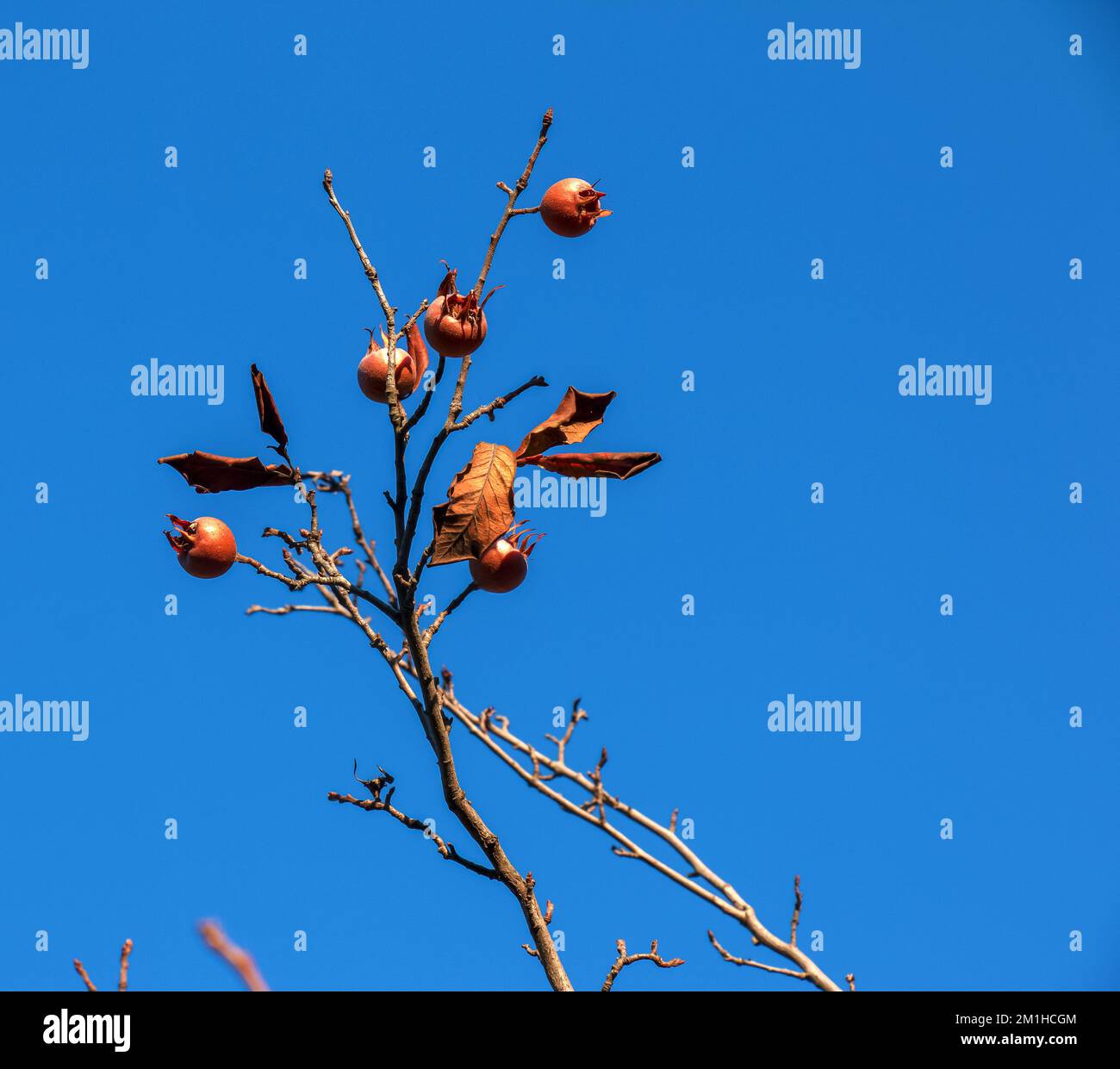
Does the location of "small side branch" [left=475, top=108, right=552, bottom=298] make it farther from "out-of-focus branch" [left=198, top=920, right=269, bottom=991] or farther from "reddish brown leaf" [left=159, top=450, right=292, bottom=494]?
"out-of-focus branch" [left=198, top=920, right=269, bottom=991]

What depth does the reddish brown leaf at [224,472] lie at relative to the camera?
9.65ft

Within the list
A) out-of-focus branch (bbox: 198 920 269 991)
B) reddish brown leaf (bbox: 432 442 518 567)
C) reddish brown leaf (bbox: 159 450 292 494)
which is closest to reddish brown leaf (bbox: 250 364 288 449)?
reddish brown leaf (bbox: 159 450 292 494)

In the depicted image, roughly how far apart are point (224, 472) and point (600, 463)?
3.03ft

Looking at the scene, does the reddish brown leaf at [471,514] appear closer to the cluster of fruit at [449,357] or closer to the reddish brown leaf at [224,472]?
the cluster of fruit at [449,357]

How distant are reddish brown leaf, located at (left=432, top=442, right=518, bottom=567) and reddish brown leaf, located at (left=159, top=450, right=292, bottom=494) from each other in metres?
0.47

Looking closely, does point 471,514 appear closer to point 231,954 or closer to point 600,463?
point 600,463

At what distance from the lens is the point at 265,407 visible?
2928mm

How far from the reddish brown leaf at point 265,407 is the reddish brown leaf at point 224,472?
0.09 m

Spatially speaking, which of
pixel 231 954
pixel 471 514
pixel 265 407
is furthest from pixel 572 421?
pixel 231 954
